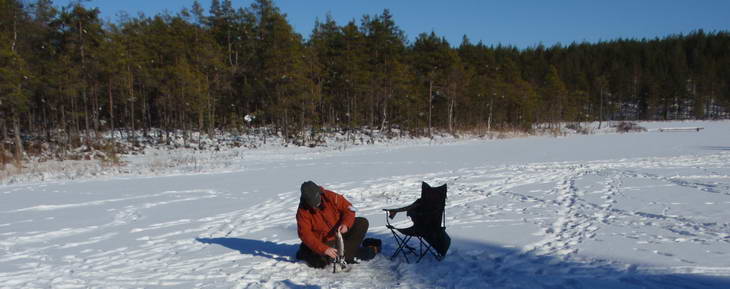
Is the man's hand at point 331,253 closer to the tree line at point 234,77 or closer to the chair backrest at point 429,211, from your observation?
the chair backrest at point 429,211

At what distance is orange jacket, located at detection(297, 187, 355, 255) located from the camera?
14.3 feet

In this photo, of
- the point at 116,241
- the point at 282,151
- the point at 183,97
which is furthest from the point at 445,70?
the point at 116,241

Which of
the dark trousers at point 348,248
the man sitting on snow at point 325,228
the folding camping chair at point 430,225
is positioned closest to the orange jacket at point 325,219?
the man sitting on snow at point 325,228

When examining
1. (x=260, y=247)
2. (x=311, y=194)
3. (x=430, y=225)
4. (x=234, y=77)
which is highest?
(x=234, y=77)

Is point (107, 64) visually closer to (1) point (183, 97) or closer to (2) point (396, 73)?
(1) point (183, 97)

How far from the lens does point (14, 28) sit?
20703 mm

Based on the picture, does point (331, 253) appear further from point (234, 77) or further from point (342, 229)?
point (234, 77)

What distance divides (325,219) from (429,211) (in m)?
1.22

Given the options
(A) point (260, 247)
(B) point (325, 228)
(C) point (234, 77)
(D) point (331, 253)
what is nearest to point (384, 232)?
(B) point (325, 228)

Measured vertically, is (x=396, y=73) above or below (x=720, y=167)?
above

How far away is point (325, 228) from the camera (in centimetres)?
453

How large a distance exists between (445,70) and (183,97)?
22766mm

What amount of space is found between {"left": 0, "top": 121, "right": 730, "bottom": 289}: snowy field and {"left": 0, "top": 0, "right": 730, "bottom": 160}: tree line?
1353cm

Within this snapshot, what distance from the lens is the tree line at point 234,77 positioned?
69.4ft
